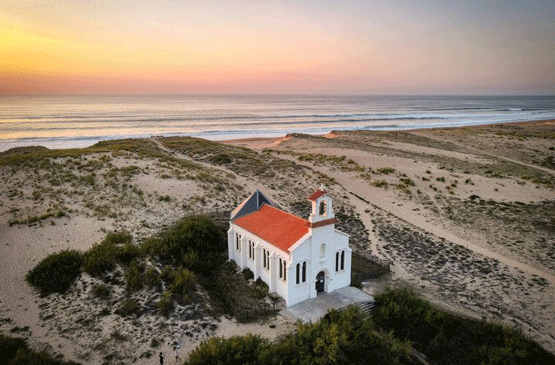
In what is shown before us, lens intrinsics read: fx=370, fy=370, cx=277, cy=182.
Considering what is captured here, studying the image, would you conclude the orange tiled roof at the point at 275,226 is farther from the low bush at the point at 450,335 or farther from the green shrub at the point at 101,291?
the green shrub at the point at 101,291

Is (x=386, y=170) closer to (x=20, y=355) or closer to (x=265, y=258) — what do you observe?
(x=265, y=258)

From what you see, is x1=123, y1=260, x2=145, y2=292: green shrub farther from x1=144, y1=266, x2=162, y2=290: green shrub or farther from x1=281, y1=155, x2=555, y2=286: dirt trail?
x1=281, y1=155, x2=555, y2=286: dirt trail

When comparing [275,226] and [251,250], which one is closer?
[275,226]

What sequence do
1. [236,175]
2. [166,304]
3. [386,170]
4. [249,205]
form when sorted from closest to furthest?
[166,304], [249,205], [236,175], [386,170]

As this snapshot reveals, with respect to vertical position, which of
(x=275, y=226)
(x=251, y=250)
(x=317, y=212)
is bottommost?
(x=251, y=250)

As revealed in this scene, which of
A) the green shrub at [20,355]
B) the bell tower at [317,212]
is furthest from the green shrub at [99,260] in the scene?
the bell tower at [317,212]

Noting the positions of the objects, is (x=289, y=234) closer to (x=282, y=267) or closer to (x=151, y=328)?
(x=282, y=267)

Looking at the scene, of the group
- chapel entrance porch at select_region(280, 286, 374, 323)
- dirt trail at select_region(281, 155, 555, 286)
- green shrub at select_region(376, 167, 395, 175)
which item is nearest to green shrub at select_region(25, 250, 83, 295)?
chapel entrance porch at select_region(280, 286, 374, 323)

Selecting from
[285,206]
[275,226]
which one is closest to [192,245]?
[275,226]
